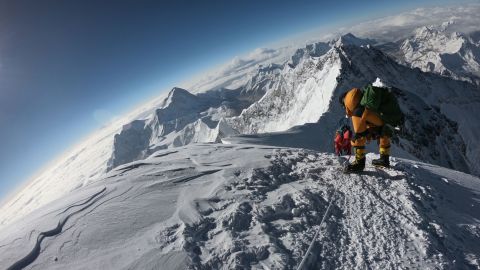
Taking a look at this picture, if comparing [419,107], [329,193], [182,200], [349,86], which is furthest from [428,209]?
[419,107]

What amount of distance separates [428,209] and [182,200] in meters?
6.57

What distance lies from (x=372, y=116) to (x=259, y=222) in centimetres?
521

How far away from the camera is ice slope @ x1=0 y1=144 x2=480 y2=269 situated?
6.89m

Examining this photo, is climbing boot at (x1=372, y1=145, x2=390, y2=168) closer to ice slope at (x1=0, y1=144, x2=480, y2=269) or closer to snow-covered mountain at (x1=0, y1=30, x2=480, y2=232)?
ice slope at (x1=0, y1=144, x2=480, y2=269)

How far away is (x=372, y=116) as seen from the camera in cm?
1051

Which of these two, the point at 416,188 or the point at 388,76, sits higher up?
the point at 416,188

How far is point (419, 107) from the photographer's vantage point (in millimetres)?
96938

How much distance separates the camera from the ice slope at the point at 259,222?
689 cm

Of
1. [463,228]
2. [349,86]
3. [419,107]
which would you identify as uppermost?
[463,228]

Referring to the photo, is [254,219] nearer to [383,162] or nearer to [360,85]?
[383,162]

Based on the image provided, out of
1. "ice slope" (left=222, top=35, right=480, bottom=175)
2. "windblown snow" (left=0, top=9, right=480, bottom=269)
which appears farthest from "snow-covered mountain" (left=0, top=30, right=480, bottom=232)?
"windblown snow" (left=0, top=9, right=480, bottom=269)

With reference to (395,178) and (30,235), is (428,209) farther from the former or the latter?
(30,235)

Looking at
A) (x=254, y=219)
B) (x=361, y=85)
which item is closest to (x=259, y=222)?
(x=254, y=219)

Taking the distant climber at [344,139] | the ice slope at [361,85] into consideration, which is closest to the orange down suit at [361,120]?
the distant climber at [344,139]
